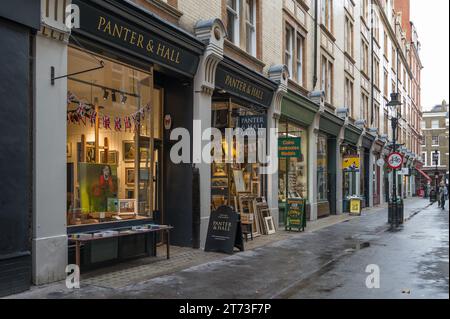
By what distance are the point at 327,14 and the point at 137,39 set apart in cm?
1603

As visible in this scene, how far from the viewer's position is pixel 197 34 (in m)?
11.8

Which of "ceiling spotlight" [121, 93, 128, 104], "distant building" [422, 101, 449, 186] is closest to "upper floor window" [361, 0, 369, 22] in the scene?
"ceiling spotlight" [121, 93, 128, 104]

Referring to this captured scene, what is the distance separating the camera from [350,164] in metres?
25.2

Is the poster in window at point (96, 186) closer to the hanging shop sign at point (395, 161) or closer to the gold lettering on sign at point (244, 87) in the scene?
the gold lettering on sign at point (244, 87)

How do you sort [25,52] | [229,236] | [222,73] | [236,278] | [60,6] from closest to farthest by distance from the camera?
[25,52]
[60,6]
[236,278]
[229,236]
[222,73]

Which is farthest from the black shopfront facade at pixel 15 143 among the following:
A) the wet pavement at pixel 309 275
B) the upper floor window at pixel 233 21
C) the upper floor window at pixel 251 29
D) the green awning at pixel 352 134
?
the green awning at pixel 352 134

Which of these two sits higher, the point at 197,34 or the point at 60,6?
the point at 197,34

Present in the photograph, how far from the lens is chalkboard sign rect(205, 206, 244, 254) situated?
36.1 ft

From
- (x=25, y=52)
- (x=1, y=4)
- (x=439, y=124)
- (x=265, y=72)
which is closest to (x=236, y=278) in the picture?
(x=25, y=52)

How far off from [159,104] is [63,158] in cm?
452

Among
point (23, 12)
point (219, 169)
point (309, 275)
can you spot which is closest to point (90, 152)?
point (23, 12)

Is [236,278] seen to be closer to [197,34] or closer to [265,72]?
[197,34]

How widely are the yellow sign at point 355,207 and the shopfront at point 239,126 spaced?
31.6 feet

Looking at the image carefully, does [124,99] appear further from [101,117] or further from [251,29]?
[251,29]
